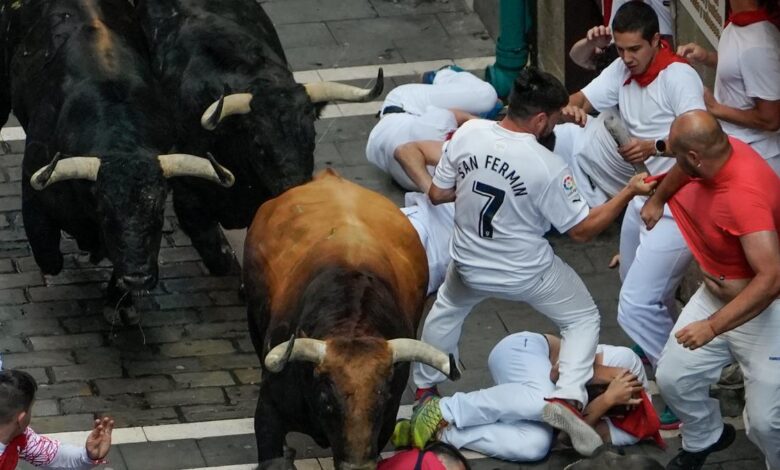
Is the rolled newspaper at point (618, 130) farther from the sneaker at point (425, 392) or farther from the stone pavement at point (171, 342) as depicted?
the sneaker at point (425, 392)

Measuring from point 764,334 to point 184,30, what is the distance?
5485 mm

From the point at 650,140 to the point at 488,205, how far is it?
1.41 meters

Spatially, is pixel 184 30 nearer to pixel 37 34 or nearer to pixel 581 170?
pixel 37 34

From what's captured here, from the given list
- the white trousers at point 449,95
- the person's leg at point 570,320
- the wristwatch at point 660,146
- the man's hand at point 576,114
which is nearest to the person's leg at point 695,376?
the person's leg at point 570,320

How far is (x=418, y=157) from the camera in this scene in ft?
41.6

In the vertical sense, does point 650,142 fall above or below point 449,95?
above

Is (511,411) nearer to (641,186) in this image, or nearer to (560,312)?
(560,312)

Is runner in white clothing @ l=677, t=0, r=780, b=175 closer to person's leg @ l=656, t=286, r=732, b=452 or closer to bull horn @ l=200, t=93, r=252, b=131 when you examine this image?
person's leg @ l=656, t=286, r=732, b=452

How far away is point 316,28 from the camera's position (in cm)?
1661

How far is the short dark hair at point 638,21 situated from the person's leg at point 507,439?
248 centimetres

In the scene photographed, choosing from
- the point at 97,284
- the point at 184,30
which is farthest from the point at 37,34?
the point at 97,284

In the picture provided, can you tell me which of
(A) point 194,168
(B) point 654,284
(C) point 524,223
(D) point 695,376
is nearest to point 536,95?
(C) point 524,223

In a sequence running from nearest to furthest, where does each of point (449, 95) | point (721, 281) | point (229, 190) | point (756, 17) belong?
point (721, 281)
point (756, 17)
point (229, 190)
point (449, 95)

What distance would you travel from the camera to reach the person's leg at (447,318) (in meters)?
10.8
